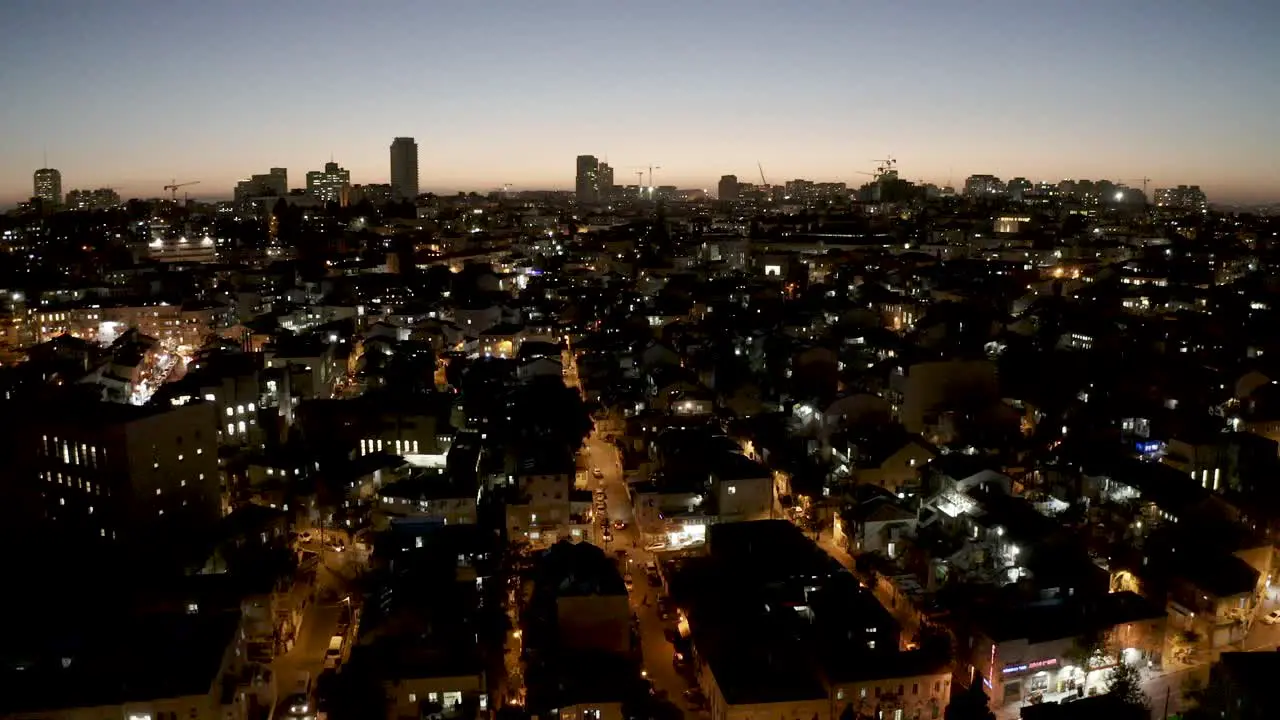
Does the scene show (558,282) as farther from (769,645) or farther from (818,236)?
(769,645)

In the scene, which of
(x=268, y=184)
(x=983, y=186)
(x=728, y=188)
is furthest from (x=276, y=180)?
(x=983, y=186)

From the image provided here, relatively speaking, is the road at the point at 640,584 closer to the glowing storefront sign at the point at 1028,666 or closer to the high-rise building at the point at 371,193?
the glowing storefront sign at the point at 1028,666

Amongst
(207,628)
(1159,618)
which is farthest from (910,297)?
(207,628)

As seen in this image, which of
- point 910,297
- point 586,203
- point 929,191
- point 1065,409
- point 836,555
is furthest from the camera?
point 586,203

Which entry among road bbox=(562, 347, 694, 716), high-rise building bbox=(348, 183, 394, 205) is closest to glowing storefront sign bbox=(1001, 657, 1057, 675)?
road bbox=(562, 347, 694, 716)

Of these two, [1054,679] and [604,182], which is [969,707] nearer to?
[1054,679]

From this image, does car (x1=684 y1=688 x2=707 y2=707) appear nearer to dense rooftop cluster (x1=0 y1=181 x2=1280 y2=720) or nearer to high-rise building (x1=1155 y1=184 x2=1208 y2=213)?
dense rooftop cluster (x1=0 y1=181 x2=1280 y2=720)
